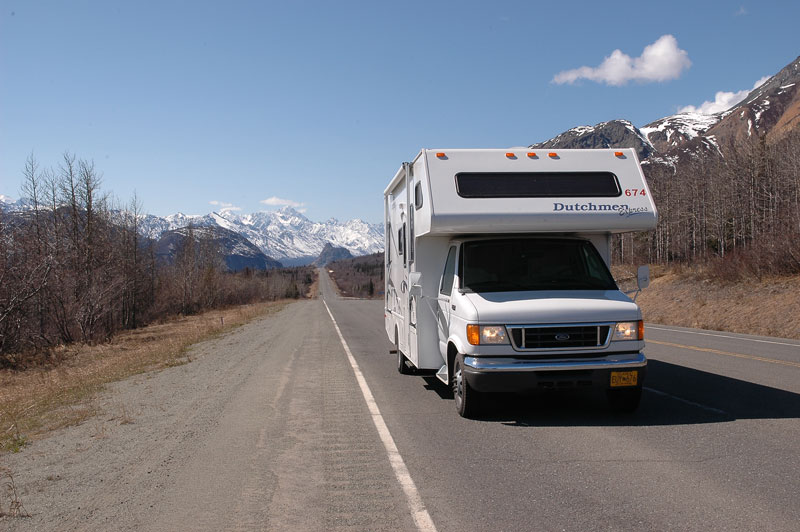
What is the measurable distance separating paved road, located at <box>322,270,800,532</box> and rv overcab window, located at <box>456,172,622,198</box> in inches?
112

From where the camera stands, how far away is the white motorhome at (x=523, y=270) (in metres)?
7.10

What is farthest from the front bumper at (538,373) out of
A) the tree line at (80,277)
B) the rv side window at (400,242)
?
the tree line at (80,277)

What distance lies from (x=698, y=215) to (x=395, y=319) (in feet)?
201

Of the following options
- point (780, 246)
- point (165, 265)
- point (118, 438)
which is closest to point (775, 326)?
point (780, 246)

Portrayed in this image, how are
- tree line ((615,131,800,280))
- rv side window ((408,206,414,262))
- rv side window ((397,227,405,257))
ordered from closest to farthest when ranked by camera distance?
rv side window ((408,206,414,262))
rv side window ((397,227,405,257))
tree line ((615,131,800,280))

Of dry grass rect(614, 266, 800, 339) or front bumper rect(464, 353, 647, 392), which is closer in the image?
front bumper rect(464, 353, 647, 392)

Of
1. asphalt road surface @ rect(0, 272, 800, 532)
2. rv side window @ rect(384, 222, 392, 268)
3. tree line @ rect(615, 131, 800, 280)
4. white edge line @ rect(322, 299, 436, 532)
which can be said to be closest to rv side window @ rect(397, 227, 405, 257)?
rv side window @ rect(384, 222, 392, 268)

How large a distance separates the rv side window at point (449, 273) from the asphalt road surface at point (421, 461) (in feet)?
5.31

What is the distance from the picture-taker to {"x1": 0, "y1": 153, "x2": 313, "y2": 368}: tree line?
23.2m

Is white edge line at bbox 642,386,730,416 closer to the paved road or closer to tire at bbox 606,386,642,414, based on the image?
the paved road

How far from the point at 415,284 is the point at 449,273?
713 mm

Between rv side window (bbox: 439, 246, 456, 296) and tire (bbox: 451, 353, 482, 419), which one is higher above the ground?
rv side window (bbox: 439, 246, 456, 296)

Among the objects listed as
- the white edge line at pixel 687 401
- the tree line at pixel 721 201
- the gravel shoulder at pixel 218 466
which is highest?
the tree line at pixel 721 201

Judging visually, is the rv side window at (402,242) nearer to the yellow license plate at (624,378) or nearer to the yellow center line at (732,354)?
the yellow license plate at (624,378)
